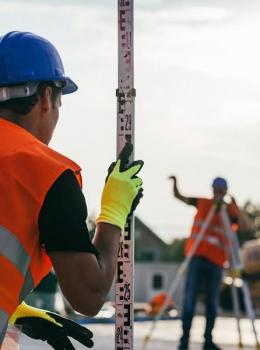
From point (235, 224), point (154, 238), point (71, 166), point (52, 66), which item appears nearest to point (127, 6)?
point (52, 66)

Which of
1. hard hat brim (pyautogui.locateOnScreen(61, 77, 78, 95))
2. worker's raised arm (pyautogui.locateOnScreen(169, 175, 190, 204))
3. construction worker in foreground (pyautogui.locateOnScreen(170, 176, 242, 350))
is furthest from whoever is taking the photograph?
worker's raised arm (pyautogui.locateOnScreen(169, 175, 190, 204))

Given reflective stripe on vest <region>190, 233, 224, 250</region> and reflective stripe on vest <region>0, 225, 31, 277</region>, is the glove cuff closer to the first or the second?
reflective stripe on vest <region>0, 225, 31, 277</region>

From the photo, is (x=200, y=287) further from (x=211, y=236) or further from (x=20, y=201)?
(x=20, y=201)

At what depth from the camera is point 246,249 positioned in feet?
123

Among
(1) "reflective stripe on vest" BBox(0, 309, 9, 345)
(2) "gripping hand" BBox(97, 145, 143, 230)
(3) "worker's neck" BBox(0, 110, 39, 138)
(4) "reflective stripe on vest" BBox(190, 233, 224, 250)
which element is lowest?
(4) "reflective stripe on vest" BBox(190, 233, 224, 250)

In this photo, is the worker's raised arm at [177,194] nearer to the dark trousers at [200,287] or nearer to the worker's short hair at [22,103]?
the dark trousers at [200,287]

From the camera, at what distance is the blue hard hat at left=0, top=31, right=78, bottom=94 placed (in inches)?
126

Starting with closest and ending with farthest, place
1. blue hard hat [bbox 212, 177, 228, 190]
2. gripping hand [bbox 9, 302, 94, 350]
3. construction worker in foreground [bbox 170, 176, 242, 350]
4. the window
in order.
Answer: gripping hand [bbox 9, 302, 94, 350]
blue hard hat [bbox 212, 177, 228, 190]
construction worker in foreground [bbox 170, 176, 242, 350]
the window

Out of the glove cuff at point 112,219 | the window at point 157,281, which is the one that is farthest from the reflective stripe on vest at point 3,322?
the window at point 157,281

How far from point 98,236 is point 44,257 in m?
→ 0.20

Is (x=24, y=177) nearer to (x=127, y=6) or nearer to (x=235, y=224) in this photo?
(x=127, y=6)

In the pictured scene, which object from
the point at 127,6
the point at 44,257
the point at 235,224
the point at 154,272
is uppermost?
the point at 127,6

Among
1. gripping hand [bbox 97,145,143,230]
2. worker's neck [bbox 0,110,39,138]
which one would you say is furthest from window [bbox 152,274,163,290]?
worker's neck [bbox 0,110,39,138]

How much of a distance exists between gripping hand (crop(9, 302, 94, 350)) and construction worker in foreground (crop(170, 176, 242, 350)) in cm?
841
